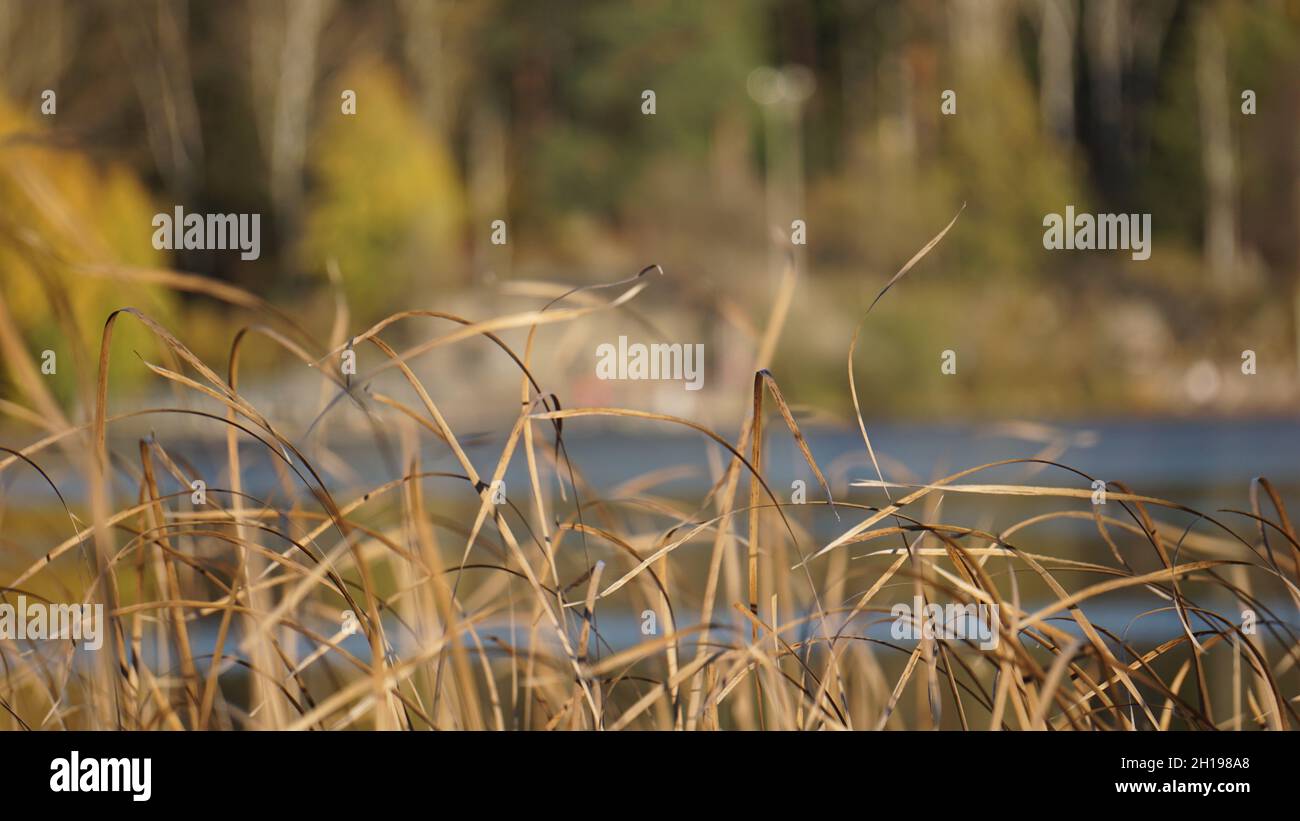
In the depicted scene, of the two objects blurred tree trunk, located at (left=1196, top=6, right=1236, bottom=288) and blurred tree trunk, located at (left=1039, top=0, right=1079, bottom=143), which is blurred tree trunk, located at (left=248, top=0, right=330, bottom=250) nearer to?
blurred tree trunk, located at (left=1039, top=0, right=1079, bottom=143)

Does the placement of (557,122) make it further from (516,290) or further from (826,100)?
(516,290)

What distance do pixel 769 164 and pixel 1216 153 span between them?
9.84 metres

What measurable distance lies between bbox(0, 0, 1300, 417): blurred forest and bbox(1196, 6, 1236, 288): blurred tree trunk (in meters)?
0.08

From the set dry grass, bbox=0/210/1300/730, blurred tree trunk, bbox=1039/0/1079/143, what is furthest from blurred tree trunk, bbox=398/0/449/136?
dry grass, bbox=0/210/1300/730

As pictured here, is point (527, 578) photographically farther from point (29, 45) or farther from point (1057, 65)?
point (1057, 65)

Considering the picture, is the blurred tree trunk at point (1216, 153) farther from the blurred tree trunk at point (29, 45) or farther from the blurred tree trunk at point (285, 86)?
the blurred tree trunk at point (29, 45)

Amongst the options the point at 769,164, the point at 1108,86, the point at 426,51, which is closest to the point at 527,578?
the point at 426,51

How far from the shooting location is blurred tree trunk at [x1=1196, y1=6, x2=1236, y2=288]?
94.1ft

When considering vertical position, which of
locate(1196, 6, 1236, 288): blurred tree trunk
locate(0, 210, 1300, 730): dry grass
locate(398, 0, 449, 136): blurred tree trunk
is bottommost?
locate(0, 210, 1300, 730): dry grass

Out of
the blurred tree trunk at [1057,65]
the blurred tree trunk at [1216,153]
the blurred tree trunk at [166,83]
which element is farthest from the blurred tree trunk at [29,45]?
the blurred tree trunk at [1216,153]

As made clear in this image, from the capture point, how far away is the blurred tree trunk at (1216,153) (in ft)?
94.1

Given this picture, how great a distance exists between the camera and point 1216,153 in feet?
95.1

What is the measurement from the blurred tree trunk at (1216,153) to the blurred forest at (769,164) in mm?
81
